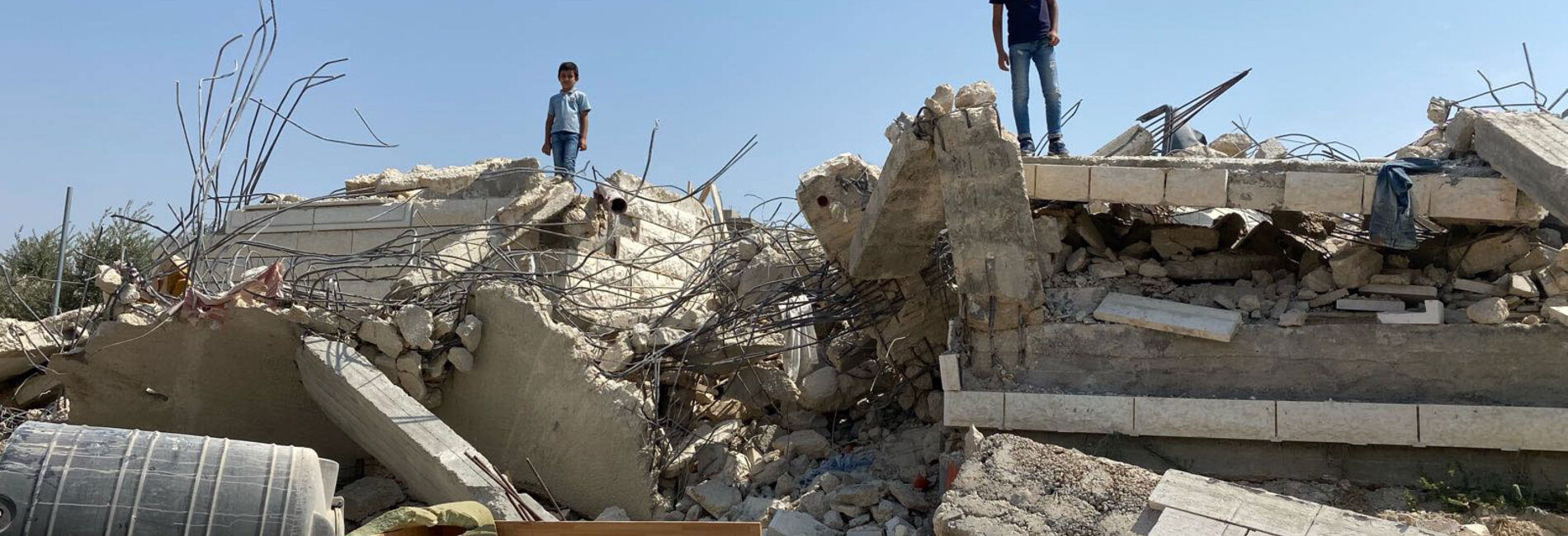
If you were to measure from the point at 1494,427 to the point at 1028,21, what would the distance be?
3.38 m

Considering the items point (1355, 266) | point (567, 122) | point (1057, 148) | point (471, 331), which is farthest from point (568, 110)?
point (1355, 266)

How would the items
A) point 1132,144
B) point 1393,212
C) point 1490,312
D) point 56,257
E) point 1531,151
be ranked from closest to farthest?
point 1531,151 → point 1490,312 → point 1393,212 → point 1132,144 → point 56,257

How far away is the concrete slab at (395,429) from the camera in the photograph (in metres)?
6.51

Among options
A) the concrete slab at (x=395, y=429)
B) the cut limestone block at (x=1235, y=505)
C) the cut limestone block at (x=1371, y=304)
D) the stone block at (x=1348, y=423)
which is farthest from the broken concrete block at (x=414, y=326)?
the cut limestone block at (x=1371, y=304)

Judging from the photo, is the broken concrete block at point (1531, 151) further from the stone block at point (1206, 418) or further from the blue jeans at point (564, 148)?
the blue jeans at point (564, 148)

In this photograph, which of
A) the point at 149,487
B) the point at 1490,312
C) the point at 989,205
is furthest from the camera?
the point at 989,205

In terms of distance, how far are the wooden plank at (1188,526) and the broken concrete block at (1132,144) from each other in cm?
343

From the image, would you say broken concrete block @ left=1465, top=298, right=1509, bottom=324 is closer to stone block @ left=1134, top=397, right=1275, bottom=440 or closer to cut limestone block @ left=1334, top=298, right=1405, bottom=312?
cut limestone block @ left=1334, top=298, right=1405, bottom=312

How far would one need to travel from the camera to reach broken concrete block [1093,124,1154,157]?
8.22m

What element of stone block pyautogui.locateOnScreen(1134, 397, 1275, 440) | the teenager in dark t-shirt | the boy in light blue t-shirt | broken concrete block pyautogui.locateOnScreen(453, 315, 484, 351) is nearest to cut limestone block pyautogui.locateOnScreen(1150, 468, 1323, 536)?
stone block pyautogui.locateOnScreen(1134, 397, 1275, 440)

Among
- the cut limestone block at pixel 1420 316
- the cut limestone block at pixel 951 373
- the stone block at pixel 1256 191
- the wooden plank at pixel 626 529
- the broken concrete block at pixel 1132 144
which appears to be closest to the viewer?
the wooden plank at pixel 626 529

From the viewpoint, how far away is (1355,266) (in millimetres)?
6398

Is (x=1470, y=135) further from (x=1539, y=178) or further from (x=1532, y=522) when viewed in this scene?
(x=1532, y=522)

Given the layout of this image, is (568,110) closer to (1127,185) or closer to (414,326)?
(414,326)
